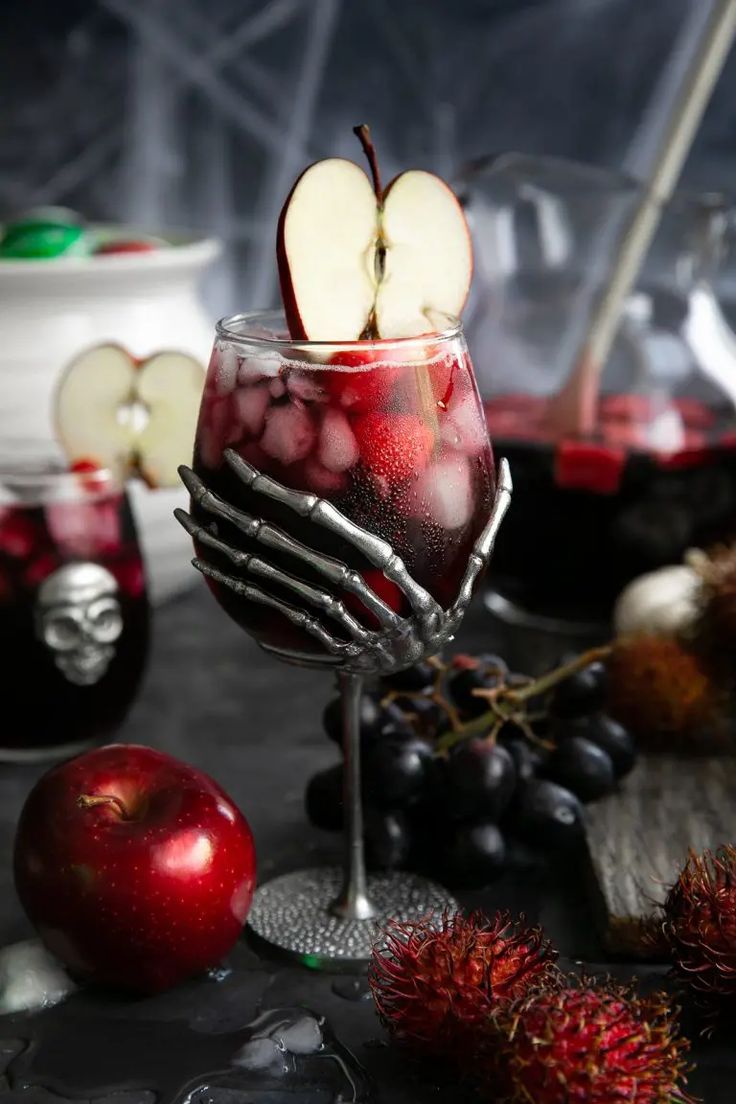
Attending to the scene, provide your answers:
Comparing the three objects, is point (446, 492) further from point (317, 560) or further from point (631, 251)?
point (631, 251)

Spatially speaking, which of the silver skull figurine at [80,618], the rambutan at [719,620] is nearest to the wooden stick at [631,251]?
the rambutan at [719,620]

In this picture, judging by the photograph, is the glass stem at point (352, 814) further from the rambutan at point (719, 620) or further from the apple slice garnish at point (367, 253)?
the rambutan at point (719, 620)

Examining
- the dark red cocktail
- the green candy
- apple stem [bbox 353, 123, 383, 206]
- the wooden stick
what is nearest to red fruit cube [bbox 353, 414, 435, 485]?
the dark red cocktail

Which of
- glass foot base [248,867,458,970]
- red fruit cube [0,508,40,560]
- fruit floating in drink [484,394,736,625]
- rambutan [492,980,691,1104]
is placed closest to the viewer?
rambutan [492,980,691,1104]

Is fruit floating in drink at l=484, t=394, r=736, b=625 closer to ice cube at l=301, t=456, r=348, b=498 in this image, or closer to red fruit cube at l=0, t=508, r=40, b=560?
red fruit cube at l=0, t=508, r=40, b=560

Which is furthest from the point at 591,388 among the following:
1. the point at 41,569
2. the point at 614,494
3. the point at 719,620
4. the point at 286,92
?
the point at 286,92

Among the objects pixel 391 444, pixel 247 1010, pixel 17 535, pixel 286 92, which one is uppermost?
pixel 286 92
